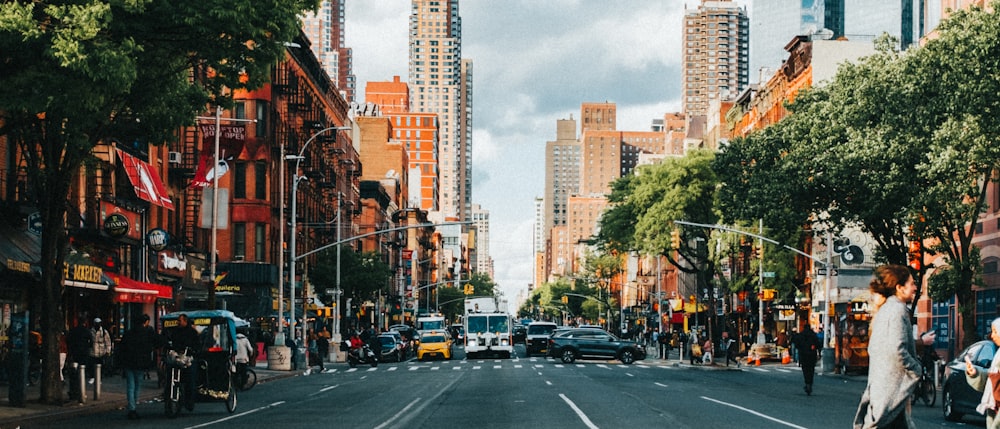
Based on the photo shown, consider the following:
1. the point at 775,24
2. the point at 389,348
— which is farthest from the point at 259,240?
the point at 775,24

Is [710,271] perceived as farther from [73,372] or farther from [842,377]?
[73,372]

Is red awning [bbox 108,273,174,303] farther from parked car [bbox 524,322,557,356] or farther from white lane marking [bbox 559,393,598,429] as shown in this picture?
parked car [bbox 524,322,557,356]

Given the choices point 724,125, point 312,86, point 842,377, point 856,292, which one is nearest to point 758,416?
point 842,377

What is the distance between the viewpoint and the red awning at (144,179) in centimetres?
4300

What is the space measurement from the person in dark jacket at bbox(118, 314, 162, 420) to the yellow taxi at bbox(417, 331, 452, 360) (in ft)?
139

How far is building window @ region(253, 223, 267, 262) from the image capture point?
7012cm

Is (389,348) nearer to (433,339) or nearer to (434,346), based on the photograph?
(434,346)

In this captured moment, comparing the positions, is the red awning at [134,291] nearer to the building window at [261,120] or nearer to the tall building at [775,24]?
the building window at [261,120]

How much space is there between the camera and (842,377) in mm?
46812

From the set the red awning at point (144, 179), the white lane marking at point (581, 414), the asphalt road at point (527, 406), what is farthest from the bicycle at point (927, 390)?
the red awning at point (144, 179)

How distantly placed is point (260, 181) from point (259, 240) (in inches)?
129

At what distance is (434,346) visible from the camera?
220 feet

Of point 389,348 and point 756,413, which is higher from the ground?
point 756,413

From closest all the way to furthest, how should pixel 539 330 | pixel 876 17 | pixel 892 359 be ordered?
pixel 892 359
pixel 539 330
pixel 876 17
